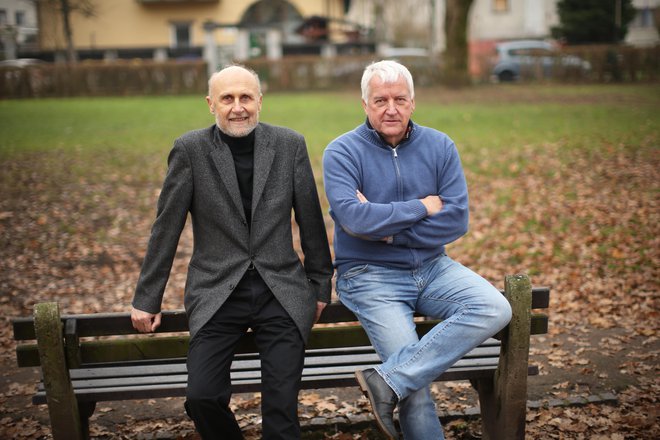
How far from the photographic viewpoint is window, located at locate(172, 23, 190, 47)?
50.3 m

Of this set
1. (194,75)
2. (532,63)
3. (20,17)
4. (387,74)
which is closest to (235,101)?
(387,74)

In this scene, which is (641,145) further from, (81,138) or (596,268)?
(81,138)

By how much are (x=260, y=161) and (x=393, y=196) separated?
2.40 ft

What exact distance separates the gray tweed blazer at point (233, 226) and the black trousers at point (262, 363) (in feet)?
0.24

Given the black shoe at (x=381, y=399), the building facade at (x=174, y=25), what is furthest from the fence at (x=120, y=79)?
the black shoe at (x=381, y=399)

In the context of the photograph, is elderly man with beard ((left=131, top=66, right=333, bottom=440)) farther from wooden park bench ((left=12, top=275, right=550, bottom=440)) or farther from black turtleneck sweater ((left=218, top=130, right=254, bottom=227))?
wooden park bench ((left=12, top=275, right=550, bottom=440))

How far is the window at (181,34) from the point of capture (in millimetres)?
50281

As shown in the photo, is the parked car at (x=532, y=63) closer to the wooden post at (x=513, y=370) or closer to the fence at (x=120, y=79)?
the fence at (x=120, y=79)

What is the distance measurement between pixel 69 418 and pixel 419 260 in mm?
1857

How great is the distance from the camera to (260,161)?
362 centimetres

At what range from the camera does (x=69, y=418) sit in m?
3.35

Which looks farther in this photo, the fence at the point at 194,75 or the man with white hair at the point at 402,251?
the fence at the point at 194,75

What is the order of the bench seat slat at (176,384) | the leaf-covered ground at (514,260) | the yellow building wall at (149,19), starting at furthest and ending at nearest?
the yellow building wall at (149,19)
the leaf-covered ground at (514,260)
the bench seat slat at (176,384)

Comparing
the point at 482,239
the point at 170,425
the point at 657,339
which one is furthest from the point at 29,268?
the point at 657,339
